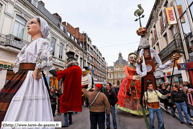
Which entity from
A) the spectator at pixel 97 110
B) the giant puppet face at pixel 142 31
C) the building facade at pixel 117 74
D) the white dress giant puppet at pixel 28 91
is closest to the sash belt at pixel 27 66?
the white dress giant puppet at pixel 28 91

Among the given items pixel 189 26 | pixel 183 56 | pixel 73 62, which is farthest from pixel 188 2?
pixel 73 62

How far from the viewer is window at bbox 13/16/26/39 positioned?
30.9ft

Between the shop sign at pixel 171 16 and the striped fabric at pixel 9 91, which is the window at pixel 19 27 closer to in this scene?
the striped fabric at pixel 9 91

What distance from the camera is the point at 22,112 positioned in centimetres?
132

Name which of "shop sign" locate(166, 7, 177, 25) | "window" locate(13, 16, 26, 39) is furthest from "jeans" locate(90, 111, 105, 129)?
"shop sign" locate(166, 7, 177, 25)

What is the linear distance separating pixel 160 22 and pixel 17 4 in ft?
58.0


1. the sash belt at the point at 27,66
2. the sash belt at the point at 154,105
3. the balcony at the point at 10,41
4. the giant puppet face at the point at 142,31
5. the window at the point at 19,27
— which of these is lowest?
the sash belt at the point at 154,105

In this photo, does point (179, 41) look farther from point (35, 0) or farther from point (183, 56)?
point (35, 0)

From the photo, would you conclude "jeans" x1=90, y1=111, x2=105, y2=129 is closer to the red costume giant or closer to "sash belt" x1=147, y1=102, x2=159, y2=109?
the red costume giant

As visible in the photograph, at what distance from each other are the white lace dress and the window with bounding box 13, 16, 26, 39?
1033 centimetres

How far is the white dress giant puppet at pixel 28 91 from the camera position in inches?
51.3

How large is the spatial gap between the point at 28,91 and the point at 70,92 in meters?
1.33

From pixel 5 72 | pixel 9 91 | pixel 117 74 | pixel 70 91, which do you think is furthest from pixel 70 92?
pixel 117 74

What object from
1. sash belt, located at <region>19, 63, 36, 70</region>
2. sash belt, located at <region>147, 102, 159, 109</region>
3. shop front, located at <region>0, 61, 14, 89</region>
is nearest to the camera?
sash belt, located at <region>19, 63, 36, 70</region>
